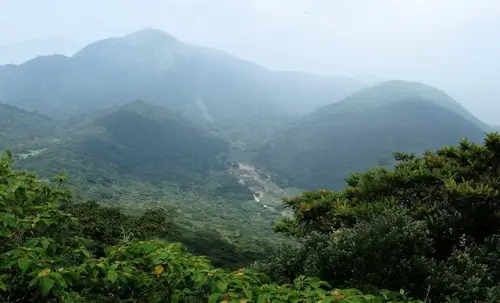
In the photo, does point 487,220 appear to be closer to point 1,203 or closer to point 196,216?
point 1,203

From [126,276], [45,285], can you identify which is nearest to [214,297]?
[126,276]

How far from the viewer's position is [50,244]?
4.93 meters

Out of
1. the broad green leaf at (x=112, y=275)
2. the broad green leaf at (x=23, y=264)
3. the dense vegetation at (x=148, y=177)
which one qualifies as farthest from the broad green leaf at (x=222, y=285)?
the dense vegetation at (x=148, y=177)

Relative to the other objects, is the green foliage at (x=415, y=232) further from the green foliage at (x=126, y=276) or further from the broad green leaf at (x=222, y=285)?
the broad green leaf at (x=222, y=285)

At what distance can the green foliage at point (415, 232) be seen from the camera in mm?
7668

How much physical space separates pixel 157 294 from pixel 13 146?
187019mm

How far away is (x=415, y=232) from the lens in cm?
816

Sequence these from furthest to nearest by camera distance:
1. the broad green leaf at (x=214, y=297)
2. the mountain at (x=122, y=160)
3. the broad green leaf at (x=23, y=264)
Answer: the mountain at (x=122, y=160)
the broad green leaf at (x=214, y=297)
the broad green leaf at (x=23, y=264)

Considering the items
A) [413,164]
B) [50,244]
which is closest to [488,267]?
[413,164]

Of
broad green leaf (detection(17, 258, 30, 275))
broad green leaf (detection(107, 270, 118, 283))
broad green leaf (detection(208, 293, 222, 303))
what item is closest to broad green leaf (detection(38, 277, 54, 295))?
broad green leaf (detection(17, 258, 30, 275))

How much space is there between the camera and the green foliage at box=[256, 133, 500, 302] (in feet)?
25.2

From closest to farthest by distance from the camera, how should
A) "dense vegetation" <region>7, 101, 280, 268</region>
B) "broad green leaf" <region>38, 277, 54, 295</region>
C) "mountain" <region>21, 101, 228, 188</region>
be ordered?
"broad green leaf" <region>38, 277, 54, 295</region> → "dense vegetation" <region>7, 101, 280, 268</region> → "mountain" <region>21, 101, 228, 188</region>

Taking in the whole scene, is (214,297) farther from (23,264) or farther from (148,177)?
(148,177)

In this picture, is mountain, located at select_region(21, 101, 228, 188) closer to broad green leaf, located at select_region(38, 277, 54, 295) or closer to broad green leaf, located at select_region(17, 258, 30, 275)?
broad green leaf, located at select_region(17, 258, 30, 275)
